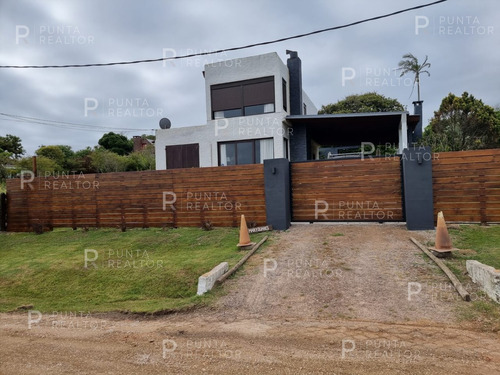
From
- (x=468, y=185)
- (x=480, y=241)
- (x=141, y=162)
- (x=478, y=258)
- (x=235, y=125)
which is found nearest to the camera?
(x=478, y=258)

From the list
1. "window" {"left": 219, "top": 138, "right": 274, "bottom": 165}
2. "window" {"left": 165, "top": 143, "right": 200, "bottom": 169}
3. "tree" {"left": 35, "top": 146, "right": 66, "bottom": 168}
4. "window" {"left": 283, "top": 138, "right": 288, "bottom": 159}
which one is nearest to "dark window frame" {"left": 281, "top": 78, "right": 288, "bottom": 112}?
"window" {"left": 283, "top": 138, "right": 288, "bottom": 159}

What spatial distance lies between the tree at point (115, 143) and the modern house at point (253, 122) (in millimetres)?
38354

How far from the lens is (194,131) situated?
1725 centimetres

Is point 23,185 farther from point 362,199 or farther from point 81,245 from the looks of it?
point 362,199

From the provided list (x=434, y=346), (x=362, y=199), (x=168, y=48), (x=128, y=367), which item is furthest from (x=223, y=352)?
(x=168, y=48)

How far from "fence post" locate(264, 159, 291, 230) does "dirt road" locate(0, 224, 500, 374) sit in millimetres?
3295

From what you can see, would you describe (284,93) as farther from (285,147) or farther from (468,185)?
(468,185)

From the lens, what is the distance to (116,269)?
806 cm

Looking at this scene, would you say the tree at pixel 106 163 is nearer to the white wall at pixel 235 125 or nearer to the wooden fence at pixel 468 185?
the white wall at pixel 235 125

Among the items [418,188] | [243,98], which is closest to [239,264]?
[418,188]

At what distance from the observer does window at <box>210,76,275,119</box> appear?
16.2 m

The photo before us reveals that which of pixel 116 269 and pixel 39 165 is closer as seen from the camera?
pixel 116 269

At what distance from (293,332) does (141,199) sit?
9.14m

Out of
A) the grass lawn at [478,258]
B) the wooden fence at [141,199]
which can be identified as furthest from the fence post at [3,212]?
the grass lawn at [478,258]
